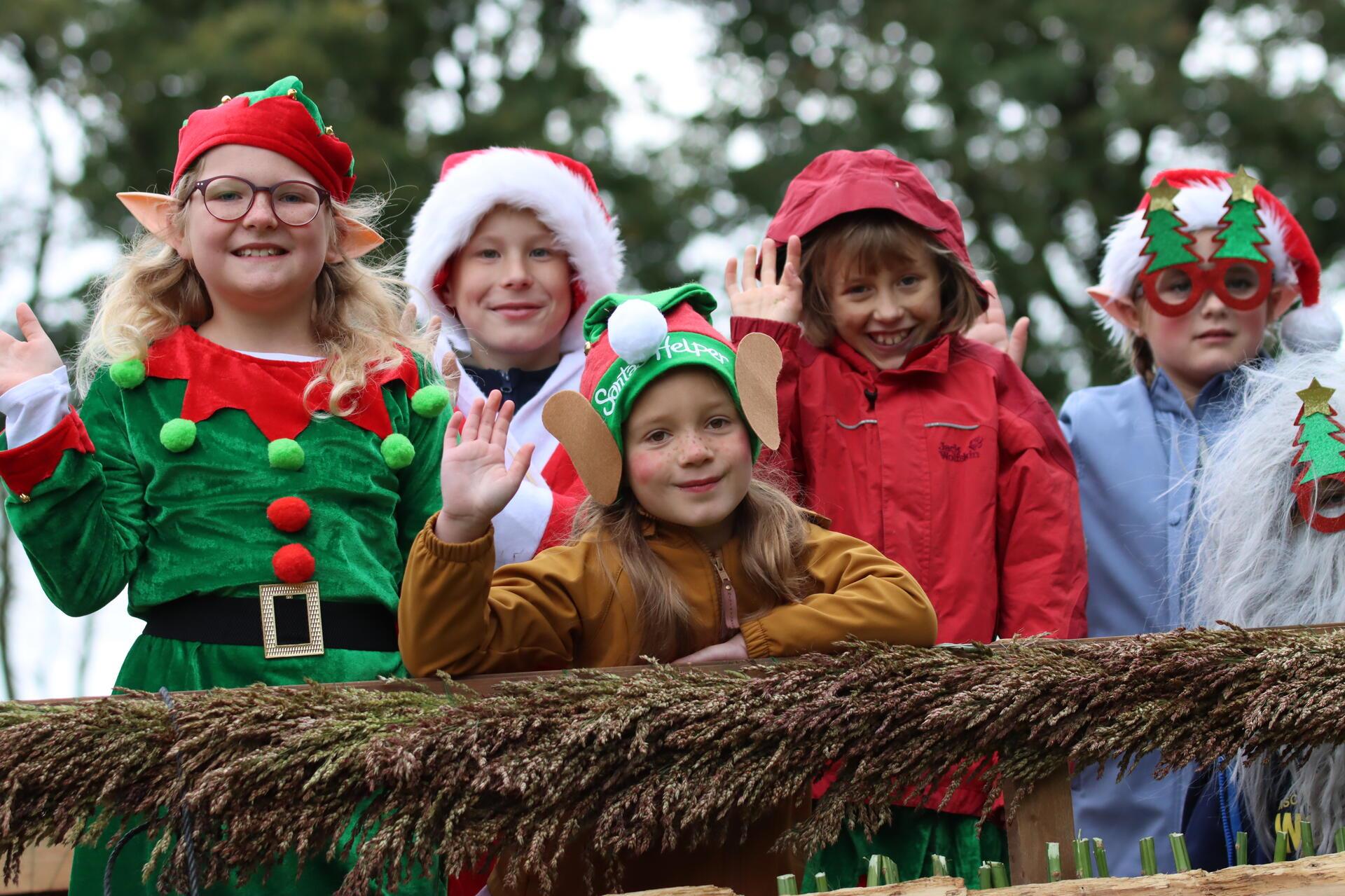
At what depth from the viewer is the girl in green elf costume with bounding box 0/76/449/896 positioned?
9.91 ft

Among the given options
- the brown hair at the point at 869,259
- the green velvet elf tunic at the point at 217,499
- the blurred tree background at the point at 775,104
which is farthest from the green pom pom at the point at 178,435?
the blurred tree background at the point at 775,104

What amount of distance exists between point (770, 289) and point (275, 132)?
136 cm

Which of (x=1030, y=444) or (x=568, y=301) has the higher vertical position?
(x=568, y=301)

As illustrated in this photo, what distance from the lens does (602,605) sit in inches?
122

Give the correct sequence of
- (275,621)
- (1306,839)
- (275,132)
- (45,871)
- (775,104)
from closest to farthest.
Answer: (1306,839) → (275,621) → (275,132) → (45,871) → (775,104)

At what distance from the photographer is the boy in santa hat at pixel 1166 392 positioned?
439cm

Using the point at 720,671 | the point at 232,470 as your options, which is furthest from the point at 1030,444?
the point at 232,470

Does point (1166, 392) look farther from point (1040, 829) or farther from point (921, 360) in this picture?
point (1040, 829)

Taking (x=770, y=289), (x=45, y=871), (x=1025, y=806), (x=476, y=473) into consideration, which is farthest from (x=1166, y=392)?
(x=45, y=871)

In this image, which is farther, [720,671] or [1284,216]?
[1284,216]

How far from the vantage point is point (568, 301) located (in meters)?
4.52

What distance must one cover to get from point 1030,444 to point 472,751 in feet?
6.95

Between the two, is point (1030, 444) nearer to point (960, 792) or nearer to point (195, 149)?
point (960, 792)

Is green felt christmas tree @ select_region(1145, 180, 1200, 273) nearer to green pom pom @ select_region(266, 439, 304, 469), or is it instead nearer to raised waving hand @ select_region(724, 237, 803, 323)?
raised waving hand @ select_region(724, 237, 803, 323)
